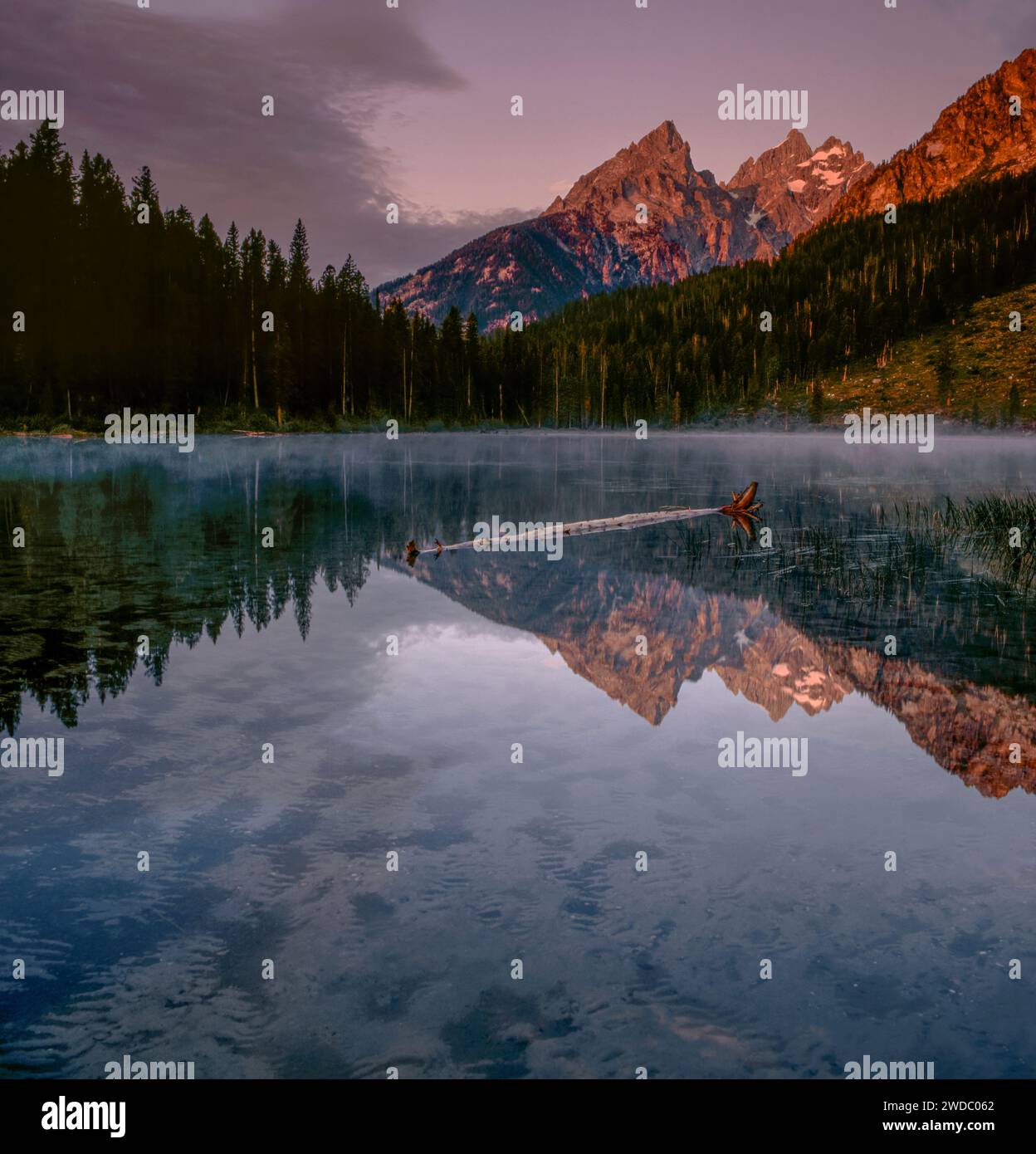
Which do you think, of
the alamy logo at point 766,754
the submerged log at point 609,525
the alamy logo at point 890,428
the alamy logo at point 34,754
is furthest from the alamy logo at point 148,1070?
the alamy logo at point 890,428

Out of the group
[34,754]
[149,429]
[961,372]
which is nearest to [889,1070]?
[34,754]

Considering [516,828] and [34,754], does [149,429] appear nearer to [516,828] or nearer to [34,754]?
[34,754]

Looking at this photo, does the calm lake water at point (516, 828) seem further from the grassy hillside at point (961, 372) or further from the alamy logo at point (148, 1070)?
the grassy hillside at point (961, 372)

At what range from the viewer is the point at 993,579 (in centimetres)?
2067

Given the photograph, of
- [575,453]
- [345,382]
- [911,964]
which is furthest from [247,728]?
[345,382]

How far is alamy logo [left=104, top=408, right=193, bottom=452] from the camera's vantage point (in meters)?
86.2

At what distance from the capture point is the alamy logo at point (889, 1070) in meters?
5.15

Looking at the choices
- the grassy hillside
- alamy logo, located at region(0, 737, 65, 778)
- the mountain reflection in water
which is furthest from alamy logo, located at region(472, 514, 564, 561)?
the grassy hillside

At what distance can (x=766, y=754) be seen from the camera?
10234 mm

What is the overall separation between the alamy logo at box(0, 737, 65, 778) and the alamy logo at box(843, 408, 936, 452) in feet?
389

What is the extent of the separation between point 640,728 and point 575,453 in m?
78.8
